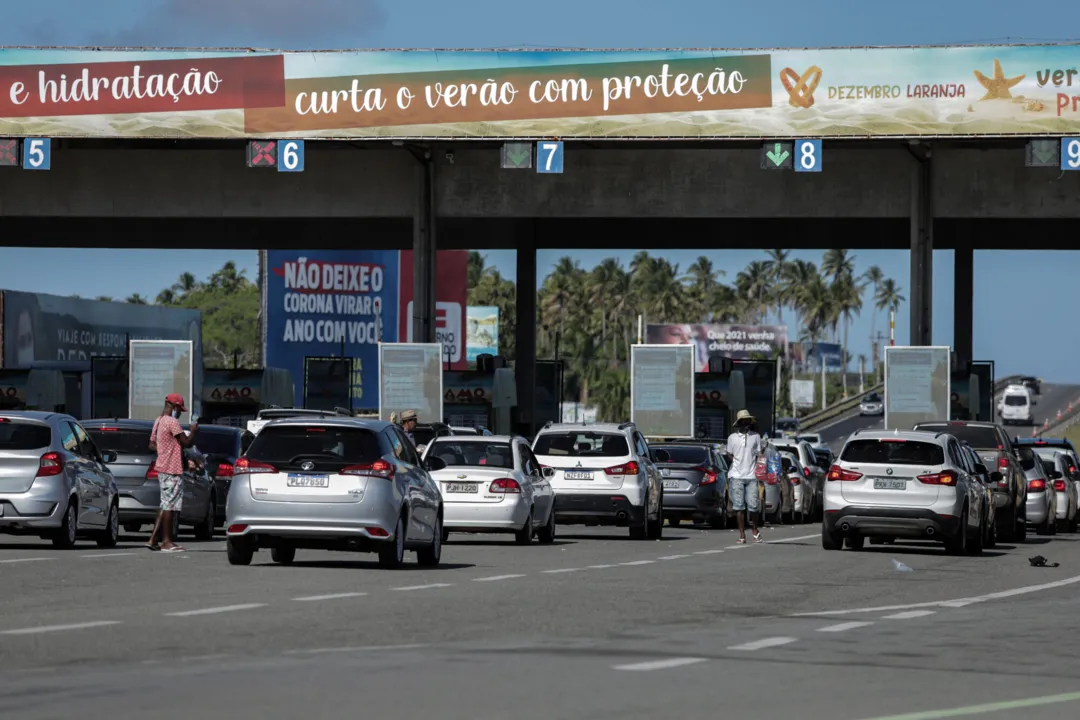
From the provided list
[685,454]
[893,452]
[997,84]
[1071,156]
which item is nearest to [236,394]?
[997,84]

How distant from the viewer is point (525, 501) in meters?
26.7

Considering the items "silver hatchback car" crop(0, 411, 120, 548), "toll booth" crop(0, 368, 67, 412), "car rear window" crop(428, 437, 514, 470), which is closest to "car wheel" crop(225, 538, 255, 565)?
"silver hatchback car" crop(0, 411, 120, 548)

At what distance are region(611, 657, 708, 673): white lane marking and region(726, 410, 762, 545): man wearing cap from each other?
16117 mm

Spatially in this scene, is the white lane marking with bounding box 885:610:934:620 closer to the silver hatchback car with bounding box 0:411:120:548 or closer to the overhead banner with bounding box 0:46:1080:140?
the silver hatchback car with bounding box 0:411:120:548

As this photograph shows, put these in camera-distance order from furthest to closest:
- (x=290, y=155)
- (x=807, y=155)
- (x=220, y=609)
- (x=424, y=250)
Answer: (x=424, y=250)
(x=290, y=155)
(x=807, y=155)
(x=220, y=609)

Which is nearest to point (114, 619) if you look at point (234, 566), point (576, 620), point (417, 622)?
point (417, 622)

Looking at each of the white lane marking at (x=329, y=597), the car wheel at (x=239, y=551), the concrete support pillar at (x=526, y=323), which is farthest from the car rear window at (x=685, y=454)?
the white lane marking at (x=329, y=597)

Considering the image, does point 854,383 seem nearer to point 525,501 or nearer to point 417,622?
point 525,501

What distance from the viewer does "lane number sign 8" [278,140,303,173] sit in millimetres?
44938

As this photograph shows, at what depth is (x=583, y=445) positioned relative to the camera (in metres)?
30.7

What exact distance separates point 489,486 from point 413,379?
2029 cm

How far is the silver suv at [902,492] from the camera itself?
85.3ft

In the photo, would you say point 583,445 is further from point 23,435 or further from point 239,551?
point 239,551

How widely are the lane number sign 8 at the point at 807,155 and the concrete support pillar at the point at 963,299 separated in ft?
32.0
